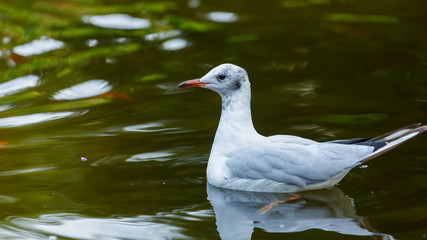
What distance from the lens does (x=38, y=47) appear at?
432 inches

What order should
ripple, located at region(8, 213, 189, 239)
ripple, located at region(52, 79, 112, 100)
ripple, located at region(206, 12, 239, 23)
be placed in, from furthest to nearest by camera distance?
ripple, located at region(206, 12, 239, 23) → ripple, located at region(52, 79, 112, 100) → ripple, located at region(8, 213, 189, 239)

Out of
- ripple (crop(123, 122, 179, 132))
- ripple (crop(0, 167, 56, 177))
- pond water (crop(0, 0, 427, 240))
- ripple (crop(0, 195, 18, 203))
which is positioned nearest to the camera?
pond water (crop(0, 0, 427, 240))

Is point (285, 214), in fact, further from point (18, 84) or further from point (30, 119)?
point (18, 84)

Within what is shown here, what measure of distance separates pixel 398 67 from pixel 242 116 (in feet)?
11.5

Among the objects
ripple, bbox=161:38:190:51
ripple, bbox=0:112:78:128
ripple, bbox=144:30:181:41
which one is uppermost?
ripple, bbox=144:30:181:41

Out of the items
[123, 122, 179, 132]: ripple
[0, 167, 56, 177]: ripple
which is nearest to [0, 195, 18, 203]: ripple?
[0, 167, 56, 177]: ripple

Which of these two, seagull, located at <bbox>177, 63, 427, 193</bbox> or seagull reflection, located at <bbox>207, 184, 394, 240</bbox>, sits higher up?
seagull, located at <bbox>177, 63, 427, 193</bbox>

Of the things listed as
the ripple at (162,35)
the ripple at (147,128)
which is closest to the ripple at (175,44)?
the ripple at (162,35)

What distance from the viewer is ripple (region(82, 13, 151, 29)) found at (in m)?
11.8

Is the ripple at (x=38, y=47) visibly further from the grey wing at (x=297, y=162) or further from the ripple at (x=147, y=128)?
the grey wing at (x=297, y=162)

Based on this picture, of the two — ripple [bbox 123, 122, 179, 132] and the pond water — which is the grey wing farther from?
ripple [bbox 123, 122, 179, 132]

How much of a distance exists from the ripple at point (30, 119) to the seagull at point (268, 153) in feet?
8.02

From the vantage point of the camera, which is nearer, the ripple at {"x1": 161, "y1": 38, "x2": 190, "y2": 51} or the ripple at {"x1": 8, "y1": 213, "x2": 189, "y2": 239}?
the ripple at {"x1": 8, "y1": 213, "x2": 189, "y2": 239}

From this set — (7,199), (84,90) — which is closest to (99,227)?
(7,199)
